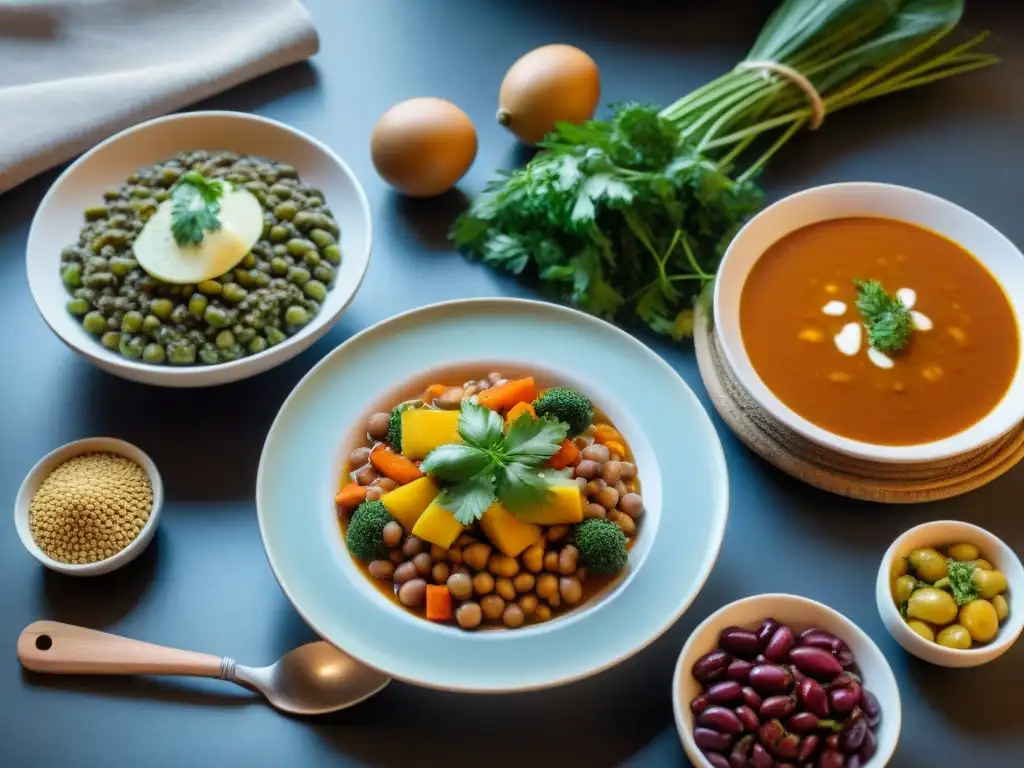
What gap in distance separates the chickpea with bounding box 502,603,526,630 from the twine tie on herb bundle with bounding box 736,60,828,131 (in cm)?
138

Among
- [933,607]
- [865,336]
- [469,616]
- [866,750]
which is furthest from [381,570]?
[865,336]

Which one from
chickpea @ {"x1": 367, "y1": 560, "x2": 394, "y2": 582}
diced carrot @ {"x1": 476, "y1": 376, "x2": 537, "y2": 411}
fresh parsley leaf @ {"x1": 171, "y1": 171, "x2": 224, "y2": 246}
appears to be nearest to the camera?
chickpea @ {"x1": 367, "y1": 560, "x2": 394, "y2": 582}

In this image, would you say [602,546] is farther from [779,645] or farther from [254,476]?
[254,476]

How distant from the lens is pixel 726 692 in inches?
57.7

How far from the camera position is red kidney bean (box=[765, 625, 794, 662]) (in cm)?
151

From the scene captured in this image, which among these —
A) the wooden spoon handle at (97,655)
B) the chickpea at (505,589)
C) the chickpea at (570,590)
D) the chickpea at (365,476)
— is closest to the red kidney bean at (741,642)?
the chickpea at (570,590)

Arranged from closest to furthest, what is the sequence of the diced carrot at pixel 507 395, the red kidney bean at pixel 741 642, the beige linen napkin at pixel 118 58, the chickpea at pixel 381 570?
the red kidney bean at pixel 741 642
the chickpea at pixel 381 570
the diced carrot at pixel 507 395
the beige linen napkin at pixel 118 58

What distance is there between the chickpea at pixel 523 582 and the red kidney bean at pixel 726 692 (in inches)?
12.9

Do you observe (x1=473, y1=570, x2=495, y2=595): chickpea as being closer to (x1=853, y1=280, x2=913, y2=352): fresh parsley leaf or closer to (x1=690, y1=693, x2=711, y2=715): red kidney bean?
(x1=690, y1=693, x2=711, y2=715): red kidney bean

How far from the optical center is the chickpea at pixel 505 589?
1593 millimetres

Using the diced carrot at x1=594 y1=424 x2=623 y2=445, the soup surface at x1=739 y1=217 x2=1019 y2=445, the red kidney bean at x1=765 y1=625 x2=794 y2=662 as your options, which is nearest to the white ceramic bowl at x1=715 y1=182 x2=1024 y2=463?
the soup surface at x1=739 y1=217 x2=1019 y2=445

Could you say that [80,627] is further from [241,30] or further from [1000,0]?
[1000,0]

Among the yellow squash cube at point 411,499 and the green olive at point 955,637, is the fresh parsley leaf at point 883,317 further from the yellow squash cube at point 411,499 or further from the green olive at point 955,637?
the yellow squash cube at point 411,499

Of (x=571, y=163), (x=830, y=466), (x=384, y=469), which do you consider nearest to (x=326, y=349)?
(x=384, y=469)
